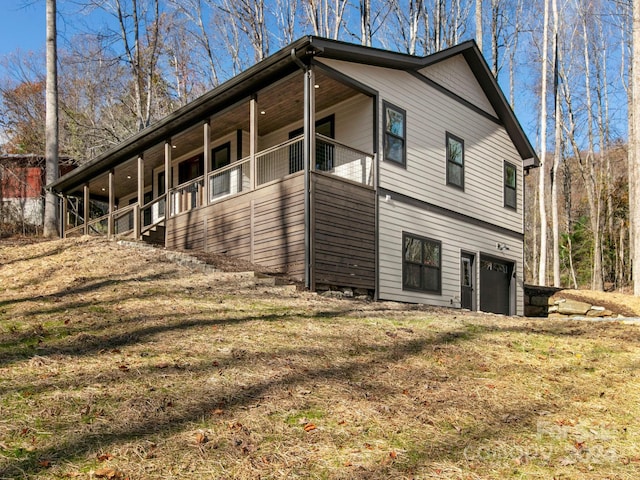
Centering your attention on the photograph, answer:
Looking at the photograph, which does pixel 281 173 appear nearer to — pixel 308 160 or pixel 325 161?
pixel 325 161

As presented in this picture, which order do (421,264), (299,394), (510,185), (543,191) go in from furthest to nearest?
(543,191) → (510,185) → (421,264) → (299,394)

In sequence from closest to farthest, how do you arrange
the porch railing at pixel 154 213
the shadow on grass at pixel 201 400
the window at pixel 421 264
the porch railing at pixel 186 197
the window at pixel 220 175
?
the shadow on grass at pixel 201 400 → the window at pixel 421 264 → the porch railing at pixel 186 197 → the window at pixel 220 175 → the porch railing at pixel 154 213

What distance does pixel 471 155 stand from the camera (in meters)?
16.0

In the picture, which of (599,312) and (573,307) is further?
(573,307)

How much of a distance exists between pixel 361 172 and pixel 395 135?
132 cm

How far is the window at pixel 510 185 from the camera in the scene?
17.4 meters

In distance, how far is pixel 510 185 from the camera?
17734mm

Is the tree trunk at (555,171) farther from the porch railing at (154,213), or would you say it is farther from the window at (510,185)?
the porch railing at (154,213)

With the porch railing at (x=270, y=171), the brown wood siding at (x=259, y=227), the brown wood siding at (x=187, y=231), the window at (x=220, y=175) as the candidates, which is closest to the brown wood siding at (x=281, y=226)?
the brown wood siding at (x=259, y=227)

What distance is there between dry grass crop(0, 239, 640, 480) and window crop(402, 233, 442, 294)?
4.87 meters

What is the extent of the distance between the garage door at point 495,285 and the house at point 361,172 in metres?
0.05

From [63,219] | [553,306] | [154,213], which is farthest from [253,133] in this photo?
[63,219]

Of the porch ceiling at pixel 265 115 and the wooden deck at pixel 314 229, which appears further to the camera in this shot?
the porch ceiling at pixel 265 115

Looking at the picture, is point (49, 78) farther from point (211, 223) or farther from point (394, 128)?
point (394, 128)
